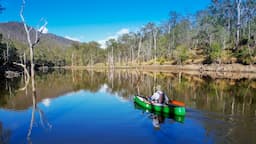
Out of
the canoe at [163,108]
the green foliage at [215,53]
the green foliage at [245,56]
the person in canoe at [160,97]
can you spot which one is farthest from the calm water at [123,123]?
the green foliage at [215,53]

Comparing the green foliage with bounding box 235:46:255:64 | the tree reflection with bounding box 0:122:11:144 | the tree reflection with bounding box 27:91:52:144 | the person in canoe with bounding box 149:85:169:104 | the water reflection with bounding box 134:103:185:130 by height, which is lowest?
the tree reflection with bounding box 0:122:11:144

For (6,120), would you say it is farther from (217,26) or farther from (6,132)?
(217,26)

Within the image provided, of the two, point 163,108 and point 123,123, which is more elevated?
point 163,108

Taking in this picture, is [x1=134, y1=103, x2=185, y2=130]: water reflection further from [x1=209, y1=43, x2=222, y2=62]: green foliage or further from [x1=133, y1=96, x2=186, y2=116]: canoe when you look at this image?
[x1=209, y1=43, x2=222, y2=62]: green foliage

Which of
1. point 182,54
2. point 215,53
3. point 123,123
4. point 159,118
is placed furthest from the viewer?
point 182,54

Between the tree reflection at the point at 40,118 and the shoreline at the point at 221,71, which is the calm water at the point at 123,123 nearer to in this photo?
the tree reflection at the point at 40,118

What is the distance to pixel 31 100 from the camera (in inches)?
880

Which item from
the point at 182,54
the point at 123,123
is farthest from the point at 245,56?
the point at 123,123

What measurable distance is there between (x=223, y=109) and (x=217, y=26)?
61703mm

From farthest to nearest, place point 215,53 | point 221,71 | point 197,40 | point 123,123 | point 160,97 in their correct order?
point 197,40 < point 215,53 < point 221,71 < point 160,97 < point 123,123

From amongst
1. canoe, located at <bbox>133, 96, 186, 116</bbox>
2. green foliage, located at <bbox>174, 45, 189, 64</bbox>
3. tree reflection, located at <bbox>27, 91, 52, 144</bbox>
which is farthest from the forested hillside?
canoe, located at <bbox>133, 96, 186, 116</bbox>

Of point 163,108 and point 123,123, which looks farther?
point 163,108

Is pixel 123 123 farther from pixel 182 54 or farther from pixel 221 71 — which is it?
pixel 182 54

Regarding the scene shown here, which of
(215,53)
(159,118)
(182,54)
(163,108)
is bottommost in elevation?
(159,118)
